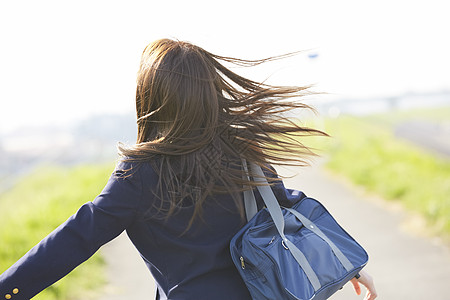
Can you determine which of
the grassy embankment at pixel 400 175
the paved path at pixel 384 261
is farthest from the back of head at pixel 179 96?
the grassy embankment at pixel 400 175

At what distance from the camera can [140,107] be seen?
190 cm

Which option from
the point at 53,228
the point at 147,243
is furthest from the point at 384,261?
the point at 147,243

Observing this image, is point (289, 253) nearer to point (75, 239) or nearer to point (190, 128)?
point (190, 128)

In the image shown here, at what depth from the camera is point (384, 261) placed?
5.50m

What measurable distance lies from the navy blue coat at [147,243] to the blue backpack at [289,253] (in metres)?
0.06

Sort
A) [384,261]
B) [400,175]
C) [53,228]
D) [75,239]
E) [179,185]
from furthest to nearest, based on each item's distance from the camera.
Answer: [400,175] → [53,228] → [384,261] → [179,185] → [75,239]

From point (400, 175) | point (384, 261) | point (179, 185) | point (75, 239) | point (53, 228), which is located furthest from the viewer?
point (400, 175)

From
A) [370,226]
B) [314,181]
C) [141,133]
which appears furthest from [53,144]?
[141,133]

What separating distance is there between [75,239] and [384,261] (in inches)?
173

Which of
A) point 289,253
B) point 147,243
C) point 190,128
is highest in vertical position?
point 190,128

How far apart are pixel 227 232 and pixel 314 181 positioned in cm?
932

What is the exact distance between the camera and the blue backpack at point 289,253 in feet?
5.84

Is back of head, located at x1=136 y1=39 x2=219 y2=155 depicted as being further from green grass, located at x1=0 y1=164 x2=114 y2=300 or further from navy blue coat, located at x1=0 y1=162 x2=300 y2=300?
green grass, located at x1=0 y1=164 x2=114 y2=300

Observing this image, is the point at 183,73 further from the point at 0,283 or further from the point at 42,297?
the point at 42,297
